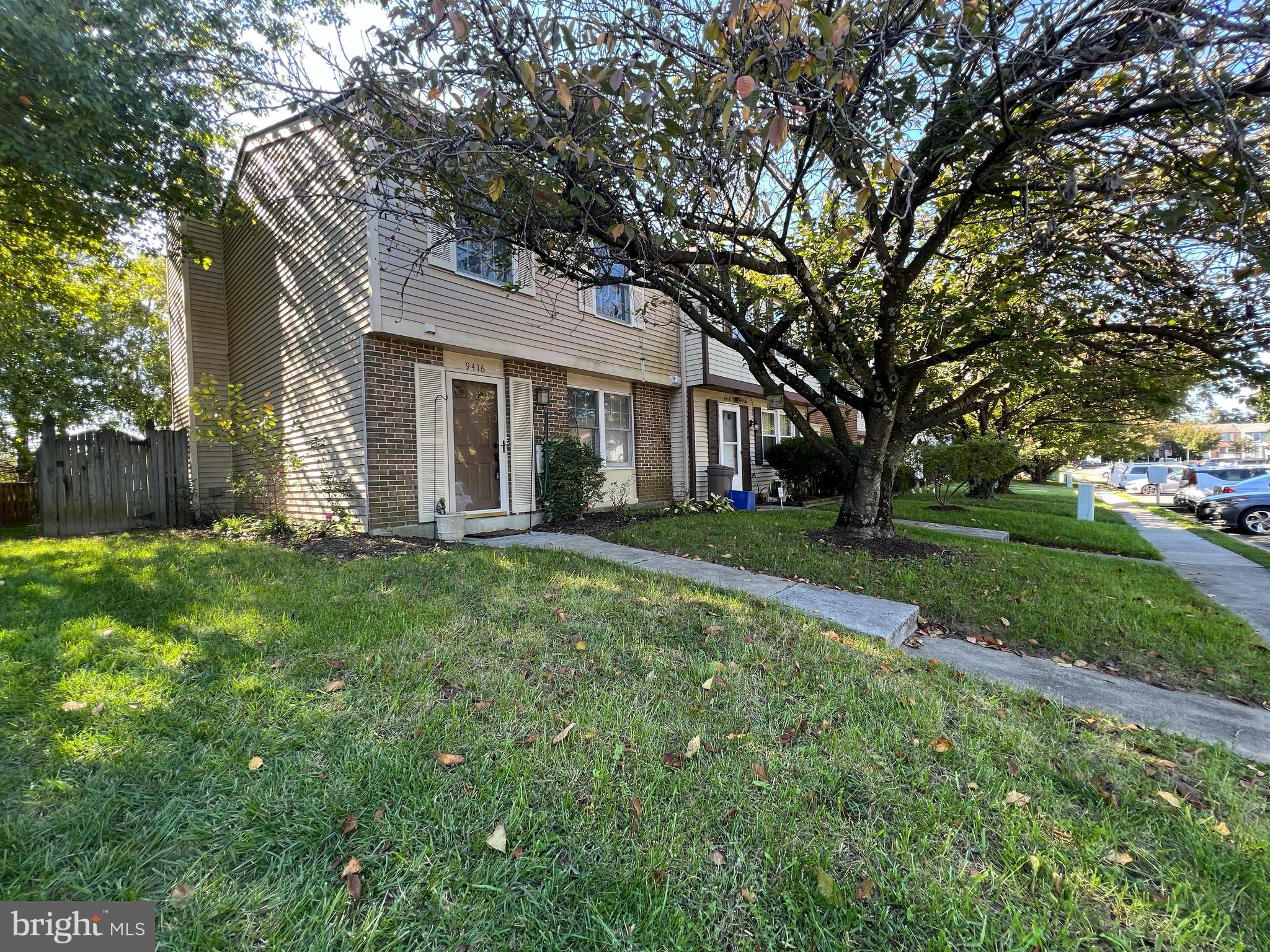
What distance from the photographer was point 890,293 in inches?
216

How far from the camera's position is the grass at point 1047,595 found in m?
3.68

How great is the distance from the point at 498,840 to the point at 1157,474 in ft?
126

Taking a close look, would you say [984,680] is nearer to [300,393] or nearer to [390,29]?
[390,29]

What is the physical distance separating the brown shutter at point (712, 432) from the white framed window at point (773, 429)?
2096mm

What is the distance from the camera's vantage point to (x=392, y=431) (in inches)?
265

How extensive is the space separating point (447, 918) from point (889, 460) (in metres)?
6.89

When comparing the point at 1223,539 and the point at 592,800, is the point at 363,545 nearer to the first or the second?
the point at 592,800

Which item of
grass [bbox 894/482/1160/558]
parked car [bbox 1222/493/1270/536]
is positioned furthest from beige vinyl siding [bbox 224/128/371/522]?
parked car [bbox 1222/493/1270/536]

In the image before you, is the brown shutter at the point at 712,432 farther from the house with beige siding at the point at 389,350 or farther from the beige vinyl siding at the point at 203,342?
the beige vinyl siding at the point at 203,342

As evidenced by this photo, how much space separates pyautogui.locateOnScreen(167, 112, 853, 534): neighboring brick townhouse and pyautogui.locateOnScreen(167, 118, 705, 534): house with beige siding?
0.09 feet

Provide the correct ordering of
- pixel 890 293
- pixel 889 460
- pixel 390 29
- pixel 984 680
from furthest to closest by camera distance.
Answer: pixel 889 460 < pixel 890 293 < pixel 390 29 < pixel 984 680

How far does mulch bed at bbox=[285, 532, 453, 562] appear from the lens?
18.3ft

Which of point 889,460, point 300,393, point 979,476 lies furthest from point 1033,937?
point 979,476

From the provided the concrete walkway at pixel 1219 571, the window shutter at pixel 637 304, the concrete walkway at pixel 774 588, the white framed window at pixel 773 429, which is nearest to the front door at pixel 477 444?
the concrete walkway at pixel 774 588
